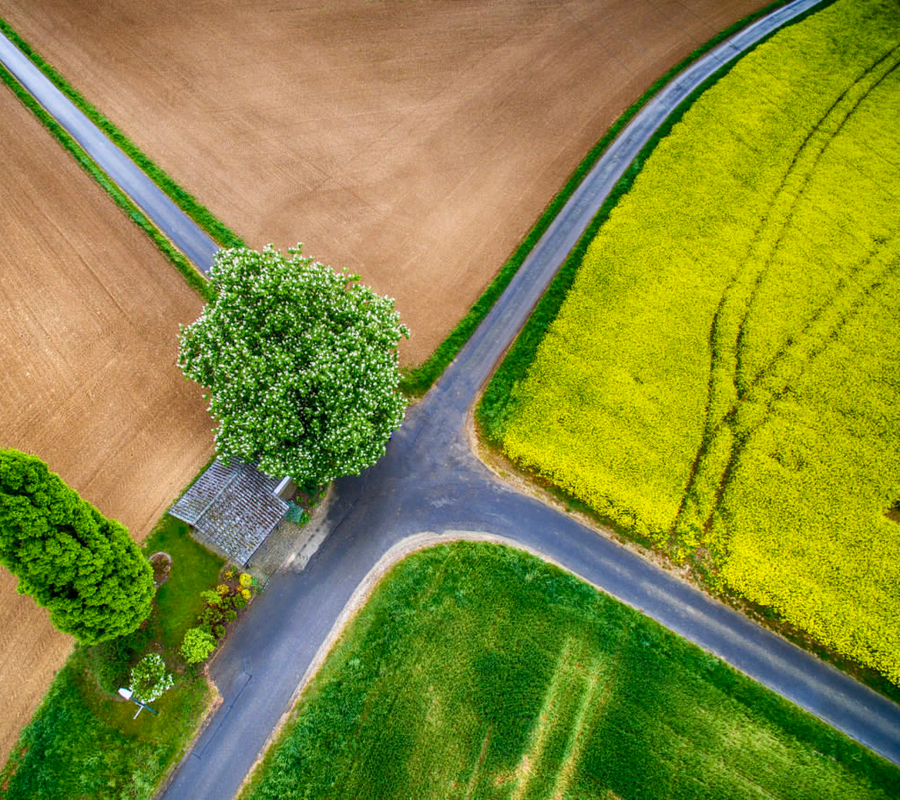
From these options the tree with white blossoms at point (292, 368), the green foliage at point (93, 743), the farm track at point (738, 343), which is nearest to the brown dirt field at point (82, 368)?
the green foliage at point (93, 743)

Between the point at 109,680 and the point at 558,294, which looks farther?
the point at 558,294

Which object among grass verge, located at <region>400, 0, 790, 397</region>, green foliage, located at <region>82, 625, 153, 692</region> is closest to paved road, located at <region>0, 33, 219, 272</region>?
grass verge, located at <region>400, 0, 790, 397</region>

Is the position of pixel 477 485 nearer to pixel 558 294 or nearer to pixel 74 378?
pixel 558 294

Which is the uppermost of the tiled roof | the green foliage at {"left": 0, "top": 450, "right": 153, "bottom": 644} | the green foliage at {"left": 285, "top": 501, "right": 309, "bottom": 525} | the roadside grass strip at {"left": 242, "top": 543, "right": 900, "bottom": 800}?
the green foliage at {"left": 0, "top": 450, "right": 153, "bottom": 644}

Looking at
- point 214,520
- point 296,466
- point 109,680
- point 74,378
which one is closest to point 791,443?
point 296,466

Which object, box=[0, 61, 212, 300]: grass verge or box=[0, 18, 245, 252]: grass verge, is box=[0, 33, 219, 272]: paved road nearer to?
box=[0, 18, 245, 252]: grass verge
